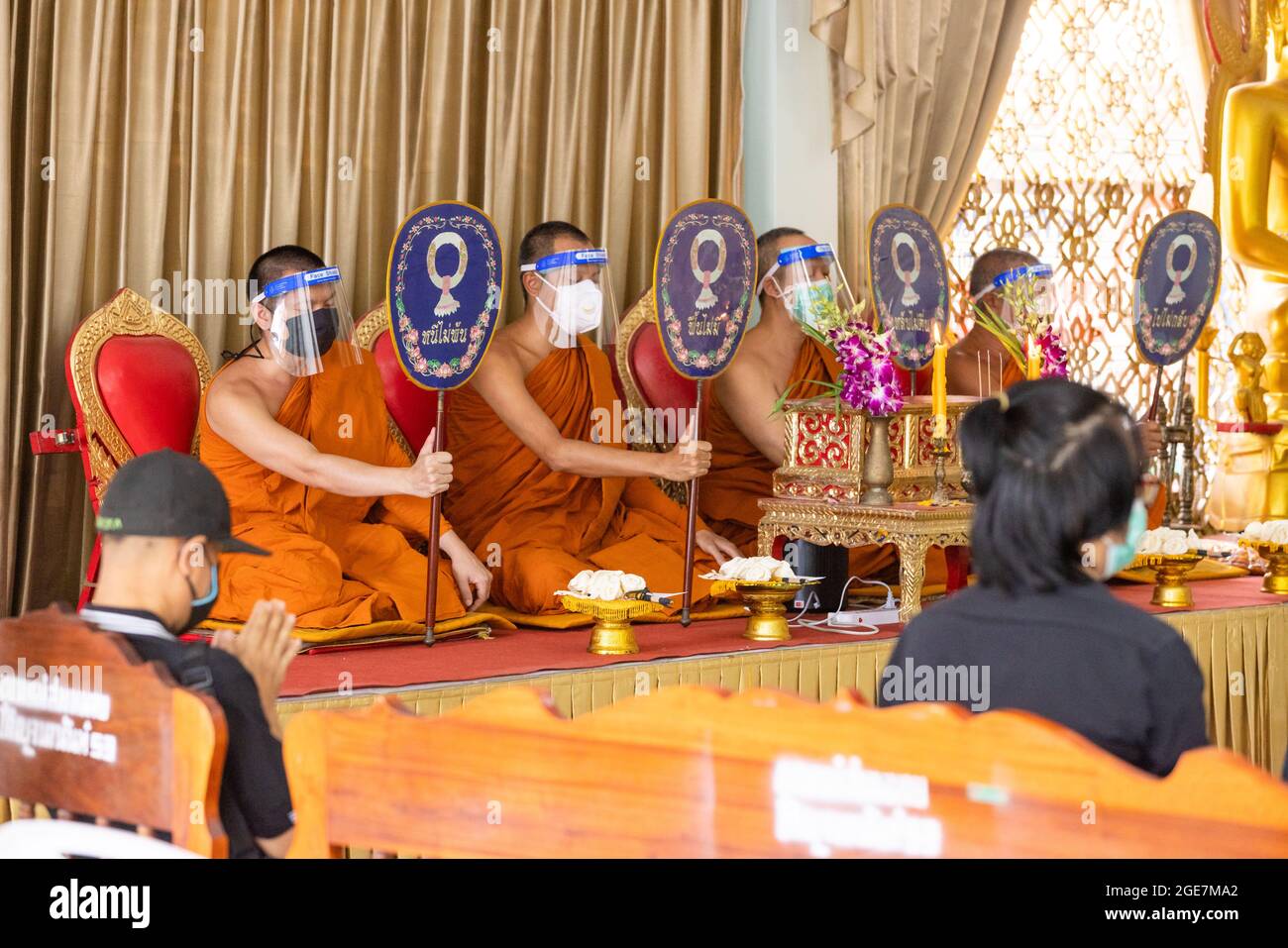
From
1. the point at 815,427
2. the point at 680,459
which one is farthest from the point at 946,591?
the point at 680,459

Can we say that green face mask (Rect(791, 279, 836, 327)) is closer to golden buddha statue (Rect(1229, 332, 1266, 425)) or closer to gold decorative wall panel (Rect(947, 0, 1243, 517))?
gold decorative wall panel (Rect(947, 0, 1243, 517))

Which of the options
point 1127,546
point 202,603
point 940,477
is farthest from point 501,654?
point 1127,546

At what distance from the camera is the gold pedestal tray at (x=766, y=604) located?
3.89 meters

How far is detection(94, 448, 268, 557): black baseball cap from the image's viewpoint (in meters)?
1.83

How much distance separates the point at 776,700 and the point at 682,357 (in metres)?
2.46

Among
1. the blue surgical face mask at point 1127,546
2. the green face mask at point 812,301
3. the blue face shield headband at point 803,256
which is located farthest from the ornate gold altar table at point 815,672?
the blue face shield headband at point 803,256

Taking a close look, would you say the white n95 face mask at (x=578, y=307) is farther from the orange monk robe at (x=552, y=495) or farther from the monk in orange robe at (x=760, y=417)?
the monk in orange robe at (x=760, y=417)

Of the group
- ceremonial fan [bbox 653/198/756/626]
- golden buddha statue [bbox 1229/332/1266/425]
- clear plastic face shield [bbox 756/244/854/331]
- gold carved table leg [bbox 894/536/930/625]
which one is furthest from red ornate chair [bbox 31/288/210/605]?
golden buddha statue [bbox 1229/332/1266/425]

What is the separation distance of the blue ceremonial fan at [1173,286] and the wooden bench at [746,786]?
4011 mm

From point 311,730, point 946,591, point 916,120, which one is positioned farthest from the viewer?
point 916,120

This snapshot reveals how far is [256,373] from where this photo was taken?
399 centimetres

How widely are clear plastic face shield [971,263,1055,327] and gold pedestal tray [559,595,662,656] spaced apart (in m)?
1.47
